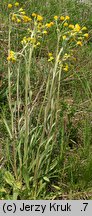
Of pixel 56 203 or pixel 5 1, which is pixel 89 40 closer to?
pixel 5 1

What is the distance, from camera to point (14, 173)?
8.46 feet

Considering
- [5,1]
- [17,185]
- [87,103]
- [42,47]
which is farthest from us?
[5,1]

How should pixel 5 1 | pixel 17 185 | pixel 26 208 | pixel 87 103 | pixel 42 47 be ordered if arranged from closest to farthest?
pixel 26 208 → pixel 17 185 → pixel 87 103 → pixel 42 47 → pixel 5 1

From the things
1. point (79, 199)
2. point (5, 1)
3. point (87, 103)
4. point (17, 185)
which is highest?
point (5, 1)

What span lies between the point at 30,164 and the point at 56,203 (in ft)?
0.93

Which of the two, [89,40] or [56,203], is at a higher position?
[89,40]

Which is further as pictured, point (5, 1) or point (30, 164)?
point (5, 1)

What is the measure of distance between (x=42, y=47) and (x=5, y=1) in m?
0.88

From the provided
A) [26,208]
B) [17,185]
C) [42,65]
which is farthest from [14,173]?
[42,65]

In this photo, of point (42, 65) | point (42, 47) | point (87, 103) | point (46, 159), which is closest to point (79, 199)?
point (46, 159)

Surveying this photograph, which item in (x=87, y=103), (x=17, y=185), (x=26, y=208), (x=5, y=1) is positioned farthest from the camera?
(x=5, y=1)

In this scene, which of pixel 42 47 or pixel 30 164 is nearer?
pixel 30 164

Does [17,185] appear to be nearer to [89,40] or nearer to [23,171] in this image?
[23,171]

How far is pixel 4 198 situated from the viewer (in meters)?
2.50
